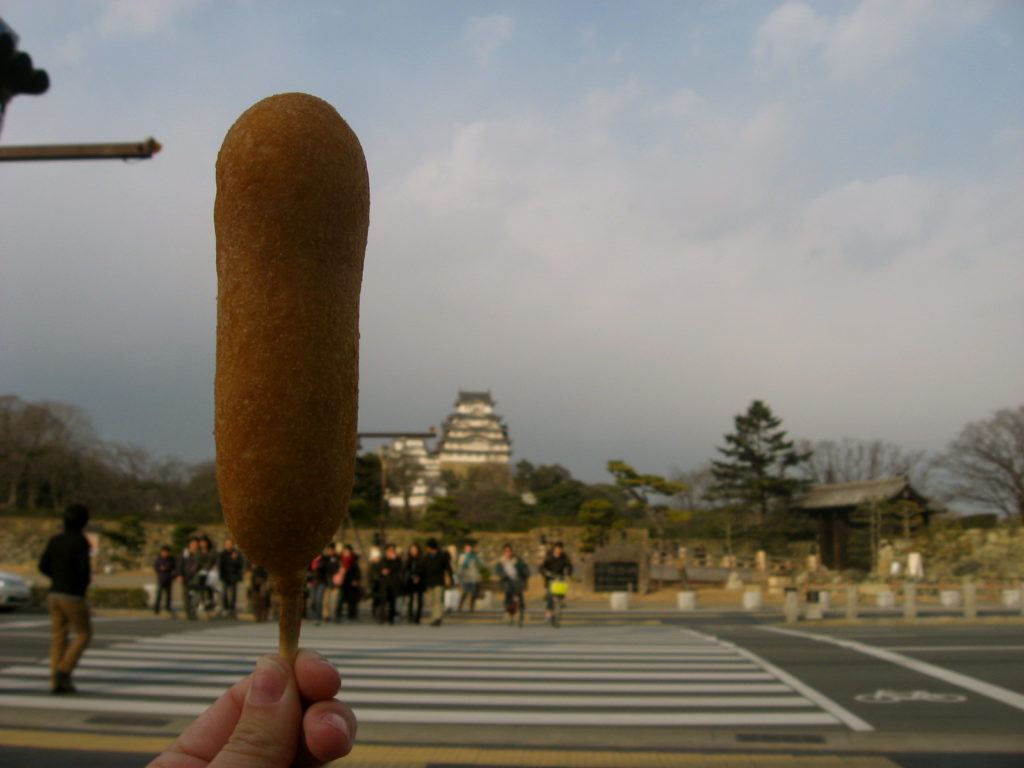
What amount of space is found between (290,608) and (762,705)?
21.4 ft

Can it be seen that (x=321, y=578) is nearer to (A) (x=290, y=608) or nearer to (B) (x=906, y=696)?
(B) (x=906, y=696)

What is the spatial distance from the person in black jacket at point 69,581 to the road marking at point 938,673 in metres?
7.62

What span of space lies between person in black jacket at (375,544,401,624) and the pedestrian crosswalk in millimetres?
2600

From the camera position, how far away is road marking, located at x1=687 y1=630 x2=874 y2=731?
6.29 m

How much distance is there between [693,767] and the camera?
16.3 feet

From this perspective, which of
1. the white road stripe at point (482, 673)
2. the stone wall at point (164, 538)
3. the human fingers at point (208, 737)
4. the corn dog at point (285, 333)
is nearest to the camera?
the corn dog at point (285, 333)

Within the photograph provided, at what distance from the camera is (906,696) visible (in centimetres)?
741

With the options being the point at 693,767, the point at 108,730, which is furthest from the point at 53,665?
the point at 693,767

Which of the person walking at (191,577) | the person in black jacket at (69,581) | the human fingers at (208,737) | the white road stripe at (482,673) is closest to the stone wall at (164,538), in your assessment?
the person walking at (191,577)

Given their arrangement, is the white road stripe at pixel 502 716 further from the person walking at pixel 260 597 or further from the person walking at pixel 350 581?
the person walking at pixel 260 597

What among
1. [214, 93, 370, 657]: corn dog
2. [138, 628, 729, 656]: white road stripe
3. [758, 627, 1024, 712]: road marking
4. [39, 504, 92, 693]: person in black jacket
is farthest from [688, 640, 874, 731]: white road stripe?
[39, 504, 92, 693]: person in black jacket

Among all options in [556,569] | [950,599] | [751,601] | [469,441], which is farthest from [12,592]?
[469,441]

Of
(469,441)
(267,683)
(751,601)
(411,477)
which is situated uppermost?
(469,441)

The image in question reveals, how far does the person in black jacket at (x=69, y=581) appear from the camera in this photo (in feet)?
22.8
